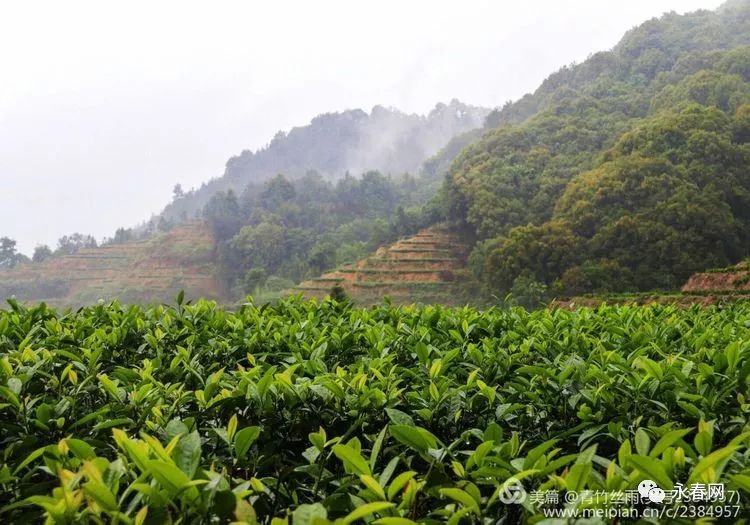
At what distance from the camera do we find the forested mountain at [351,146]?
321ft

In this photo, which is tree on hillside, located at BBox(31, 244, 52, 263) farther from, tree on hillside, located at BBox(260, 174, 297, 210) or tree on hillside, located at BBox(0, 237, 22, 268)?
tree on hillside, located at BBox(260, 174, 297, 210)

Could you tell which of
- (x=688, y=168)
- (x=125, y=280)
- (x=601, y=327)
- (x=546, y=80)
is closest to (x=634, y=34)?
(x=546, y=80)

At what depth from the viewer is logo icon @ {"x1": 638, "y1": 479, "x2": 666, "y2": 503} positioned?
735 millimetres

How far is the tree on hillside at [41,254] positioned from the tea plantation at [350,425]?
215 ft

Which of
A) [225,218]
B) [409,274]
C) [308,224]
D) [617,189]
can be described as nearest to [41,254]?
[225,218]

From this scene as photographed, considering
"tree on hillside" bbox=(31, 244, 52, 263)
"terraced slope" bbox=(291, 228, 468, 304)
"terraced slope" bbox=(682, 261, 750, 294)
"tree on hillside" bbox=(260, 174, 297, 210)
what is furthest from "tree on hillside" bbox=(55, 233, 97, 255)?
"terraced slope" bbox=(682, 261, 750, 294)

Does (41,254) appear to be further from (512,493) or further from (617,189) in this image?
(512,493)

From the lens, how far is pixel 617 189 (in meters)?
24.9

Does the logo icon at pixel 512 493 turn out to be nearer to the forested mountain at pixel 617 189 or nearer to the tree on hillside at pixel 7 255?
the forested mountain at pixel 617 189

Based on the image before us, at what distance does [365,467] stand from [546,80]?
66191 millimetres

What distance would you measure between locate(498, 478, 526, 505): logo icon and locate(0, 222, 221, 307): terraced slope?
48.3 meters

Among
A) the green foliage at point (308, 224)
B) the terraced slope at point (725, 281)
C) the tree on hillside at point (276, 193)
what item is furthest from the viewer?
the tree on hillside at point (276, 193)

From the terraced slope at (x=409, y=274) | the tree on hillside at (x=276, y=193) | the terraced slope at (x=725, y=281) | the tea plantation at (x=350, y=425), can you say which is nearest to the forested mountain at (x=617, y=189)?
the terraced slope at (x=409, y=274)

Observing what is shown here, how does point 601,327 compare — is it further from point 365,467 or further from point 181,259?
point 181,259
